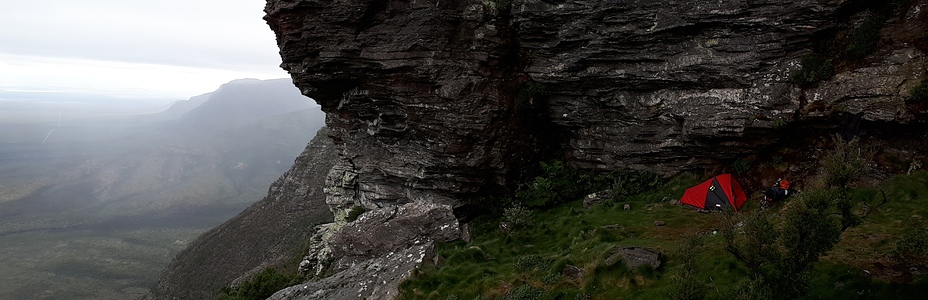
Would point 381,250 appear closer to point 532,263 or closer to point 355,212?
point 355,212

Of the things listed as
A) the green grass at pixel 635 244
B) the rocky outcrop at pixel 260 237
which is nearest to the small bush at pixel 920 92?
the green grass at pixel 635 244

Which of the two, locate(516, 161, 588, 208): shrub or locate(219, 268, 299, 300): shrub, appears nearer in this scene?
locate(516, 161, 588, 208): shrub

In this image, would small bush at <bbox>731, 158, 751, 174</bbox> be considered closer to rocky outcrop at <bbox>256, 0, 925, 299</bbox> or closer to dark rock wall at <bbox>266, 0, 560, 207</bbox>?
rocky outcrop at <bbox>256, 0, 925, 299</bbox>

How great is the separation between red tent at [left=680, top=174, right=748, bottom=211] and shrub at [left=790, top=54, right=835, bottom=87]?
4.56m

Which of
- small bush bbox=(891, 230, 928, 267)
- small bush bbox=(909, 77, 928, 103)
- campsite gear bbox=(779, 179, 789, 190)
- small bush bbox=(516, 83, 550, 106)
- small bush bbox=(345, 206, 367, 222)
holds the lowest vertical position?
small bush bbox=(345, 206, 367, 222)

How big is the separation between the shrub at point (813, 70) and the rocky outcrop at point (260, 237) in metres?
45.9

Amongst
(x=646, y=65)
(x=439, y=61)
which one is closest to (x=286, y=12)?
(x=439, y=61)

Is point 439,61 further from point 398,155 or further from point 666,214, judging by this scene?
point 666,214

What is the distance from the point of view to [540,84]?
2252cm

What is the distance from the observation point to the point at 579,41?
2047 cm

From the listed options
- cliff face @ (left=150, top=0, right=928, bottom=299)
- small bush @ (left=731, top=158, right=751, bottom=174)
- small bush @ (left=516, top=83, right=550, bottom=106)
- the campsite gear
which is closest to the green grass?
the campsite gear

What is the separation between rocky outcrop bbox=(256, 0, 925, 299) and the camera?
58.4 ft

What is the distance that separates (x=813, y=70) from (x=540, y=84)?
10.9m

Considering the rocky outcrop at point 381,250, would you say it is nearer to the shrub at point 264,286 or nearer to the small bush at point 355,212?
the shrub at point 264,286
